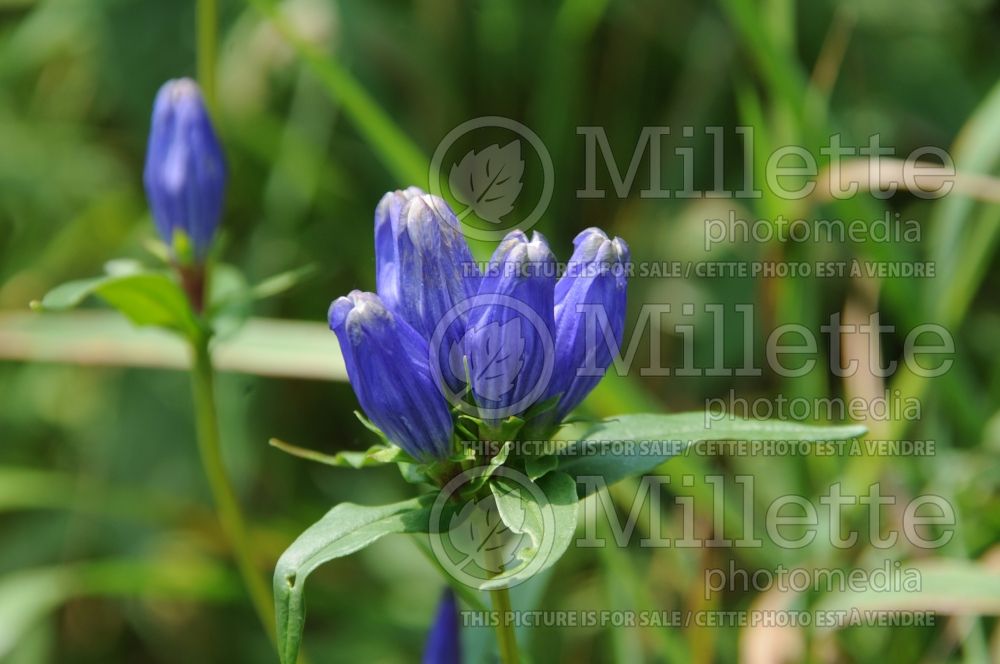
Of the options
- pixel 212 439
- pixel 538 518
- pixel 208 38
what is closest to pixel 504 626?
pixel 538 518

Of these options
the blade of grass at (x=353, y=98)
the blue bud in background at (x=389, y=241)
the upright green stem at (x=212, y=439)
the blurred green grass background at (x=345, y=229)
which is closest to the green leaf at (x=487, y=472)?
the blue bud in background at (x=389, y=241)

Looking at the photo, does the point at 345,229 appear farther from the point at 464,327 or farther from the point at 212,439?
the point at 464,327

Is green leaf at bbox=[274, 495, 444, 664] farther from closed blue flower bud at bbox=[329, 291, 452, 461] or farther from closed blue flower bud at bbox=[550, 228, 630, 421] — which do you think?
closed blue flower bud at bbox=[550, 228, 630, 421]

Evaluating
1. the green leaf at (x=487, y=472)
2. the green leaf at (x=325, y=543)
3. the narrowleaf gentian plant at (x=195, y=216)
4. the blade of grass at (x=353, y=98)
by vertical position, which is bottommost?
the green leaf at (x=325, y=543)

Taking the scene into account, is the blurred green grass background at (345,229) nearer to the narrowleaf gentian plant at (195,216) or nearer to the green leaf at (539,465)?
the narrowleaf gentian plant at (195,216)

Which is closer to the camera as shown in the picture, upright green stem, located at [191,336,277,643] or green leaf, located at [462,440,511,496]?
green leaf, located at [462,440,511,496]

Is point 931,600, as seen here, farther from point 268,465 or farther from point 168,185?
point 268,465

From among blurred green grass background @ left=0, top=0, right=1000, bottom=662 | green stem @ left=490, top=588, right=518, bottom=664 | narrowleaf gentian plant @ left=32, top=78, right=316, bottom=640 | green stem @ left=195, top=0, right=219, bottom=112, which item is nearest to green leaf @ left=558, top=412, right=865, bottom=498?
green stem @ left=490, top=588, right=518, bottom=664
